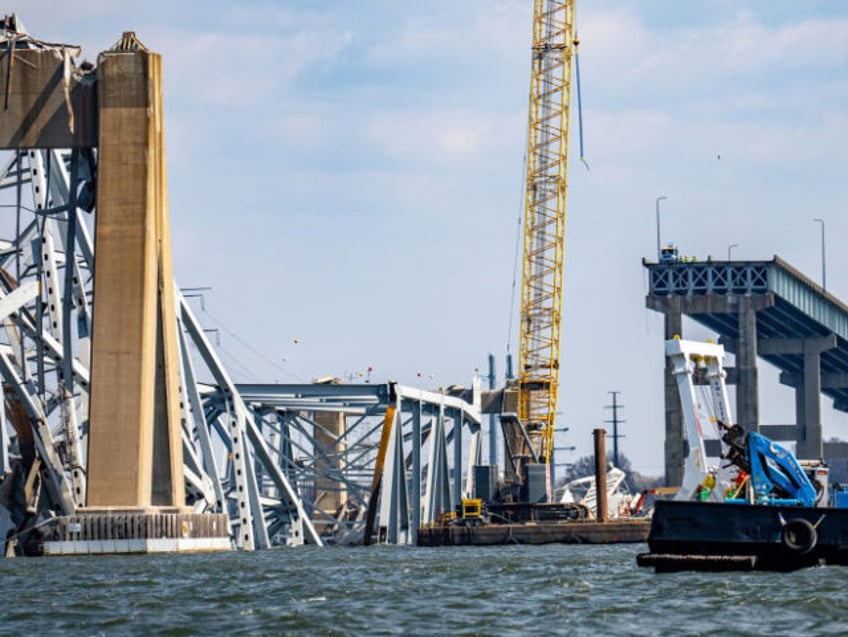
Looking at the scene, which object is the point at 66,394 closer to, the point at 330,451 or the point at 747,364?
the point at 330,451

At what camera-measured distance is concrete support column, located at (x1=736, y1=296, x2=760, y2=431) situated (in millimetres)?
167500

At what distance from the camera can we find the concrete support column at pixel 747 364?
168m

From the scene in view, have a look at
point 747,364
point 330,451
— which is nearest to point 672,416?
point 747,364

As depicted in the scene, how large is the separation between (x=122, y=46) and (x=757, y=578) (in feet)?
126

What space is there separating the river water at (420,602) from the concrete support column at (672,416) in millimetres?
106948

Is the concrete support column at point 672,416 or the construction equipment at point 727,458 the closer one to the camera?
the construction equipment at point 727,458

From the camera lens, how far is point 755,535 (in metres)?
50.1

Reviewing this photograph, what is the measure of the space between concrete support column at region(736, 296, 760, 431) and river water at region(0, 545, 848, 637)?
358 ft

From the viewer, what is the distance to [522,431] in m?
134

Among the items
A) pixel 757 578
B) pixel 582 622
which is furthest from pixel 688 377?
pixel 582 622

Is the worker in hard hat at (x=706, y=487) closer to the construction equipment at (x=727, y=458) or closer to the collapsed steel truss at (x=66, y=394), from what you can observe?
the construction equipment at (x=727, y=458)

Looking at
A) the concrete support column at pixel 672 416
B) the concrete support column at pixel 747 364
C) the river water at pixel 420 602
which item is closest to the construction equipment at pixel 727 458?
the river water at pixel 420 602

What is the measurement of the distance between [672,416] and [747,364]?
824cm

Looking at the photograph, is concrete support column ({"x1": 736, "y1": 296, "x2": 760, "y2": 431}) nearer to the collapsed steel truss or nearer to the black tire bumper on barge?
the collapsed steel truss
